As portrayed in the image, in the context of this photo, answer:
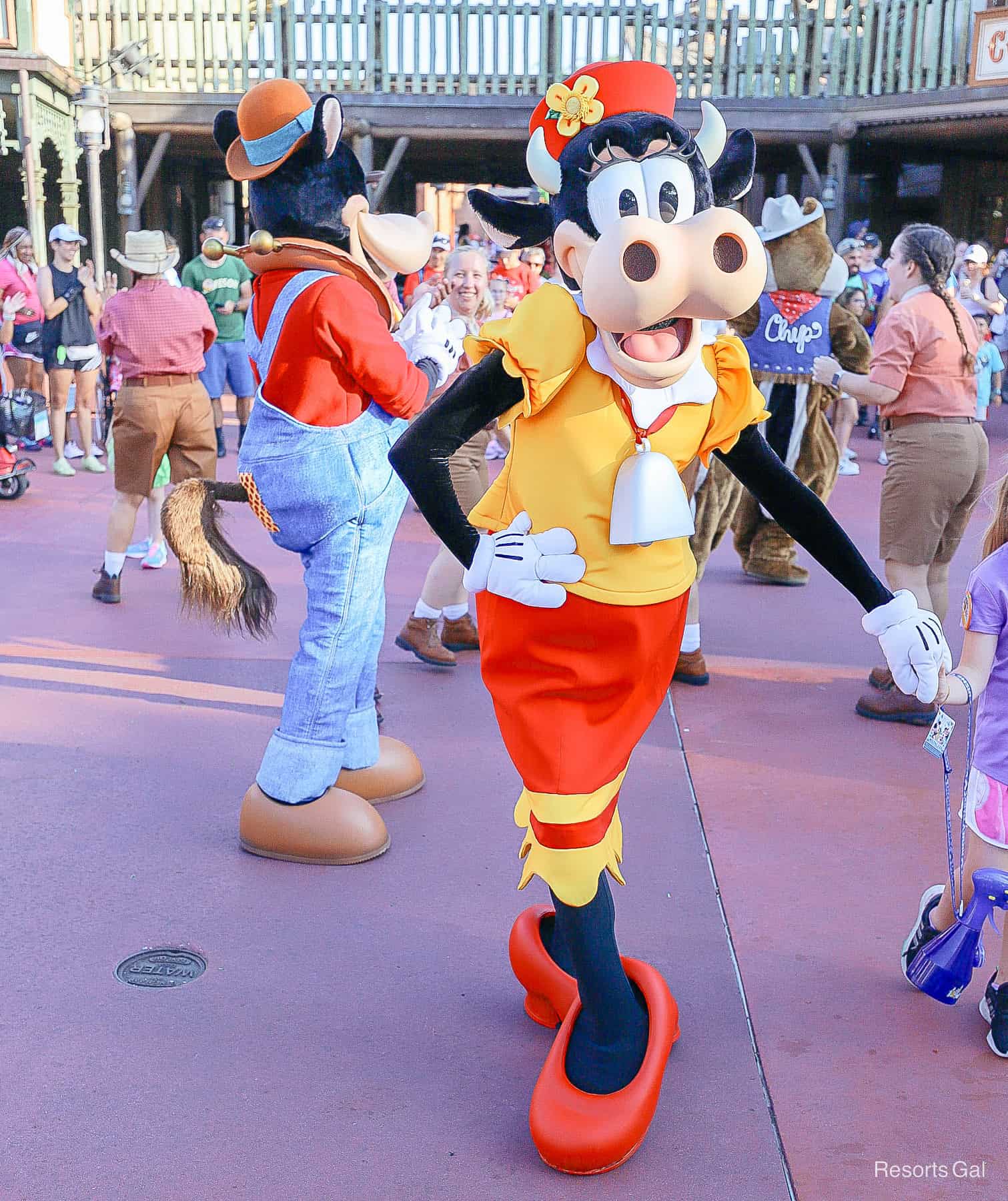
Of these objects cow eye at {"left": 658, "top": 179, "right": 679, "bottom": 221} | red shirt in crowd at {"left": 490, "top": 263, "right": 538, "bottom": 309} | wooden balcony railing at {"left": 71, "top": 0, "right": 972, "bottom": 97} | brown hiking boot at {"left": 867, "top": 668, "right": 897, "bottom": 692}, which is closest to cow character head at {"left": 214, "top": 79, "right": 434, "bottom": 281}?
cow eye at {"left": 658, "top": 179, "right": 679, "bottom": 221}

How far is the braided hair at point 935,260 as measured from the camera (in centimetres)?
475

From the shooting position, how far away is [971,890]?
2.74 m

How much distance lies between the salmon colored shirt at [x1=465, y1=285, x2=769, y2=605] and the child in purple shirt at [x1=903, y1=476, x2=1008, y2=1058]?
2.44ft

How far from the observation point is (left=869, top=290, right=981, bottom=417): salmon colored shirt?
4719 millimetres

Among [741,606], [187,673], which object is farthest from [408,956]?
[741,606]

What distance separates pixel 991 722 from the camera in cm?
273

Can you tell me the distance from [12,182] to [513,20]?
7831 mm

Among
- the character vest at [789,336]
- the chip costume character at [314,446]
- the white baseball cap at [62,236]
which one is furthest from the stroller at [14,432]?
the chip costume character at [314,446]

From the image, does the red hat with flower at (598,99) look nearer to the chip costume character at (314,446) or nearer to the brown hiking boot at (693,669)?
the chip costume character at (314,446)

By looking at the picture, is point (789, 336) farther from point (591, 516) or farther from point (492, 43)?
point (492, 43)

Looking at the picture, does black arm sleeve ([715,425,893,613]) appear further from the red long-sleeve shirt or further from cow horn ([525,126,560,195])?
the red long-sleeve shirt

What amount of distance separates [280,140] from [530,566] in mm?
1749

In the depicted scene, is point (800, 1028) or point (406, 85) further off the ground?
point (406, 85)

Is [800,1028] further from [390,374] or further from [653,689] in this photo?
[390,374]
